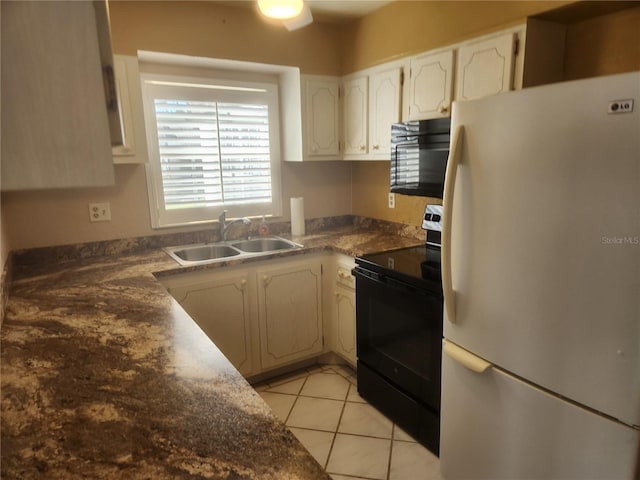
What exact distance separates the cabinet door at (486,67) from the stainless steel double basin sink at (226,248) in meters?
1.36

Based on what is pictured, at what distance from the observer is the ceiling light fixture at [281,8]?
1.49 meters

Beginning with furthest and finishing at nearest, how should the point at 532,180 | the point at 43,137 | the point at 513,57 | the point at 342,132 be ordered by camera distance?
1. the point at 342,132
2. the point at 513,57
3. the point at 532,180
4. the point at 43,137

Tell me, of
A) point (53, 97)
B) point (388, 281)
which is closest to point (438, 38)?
point (388, 281)

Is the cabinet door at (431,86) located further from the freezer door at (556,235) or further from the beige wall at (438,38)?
the freezer door at (556,235)

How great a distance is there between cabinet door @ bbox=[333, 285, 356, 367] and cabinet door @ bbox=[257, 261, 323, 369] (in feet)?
0.40

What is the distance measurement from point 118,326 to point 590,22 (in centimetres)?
235

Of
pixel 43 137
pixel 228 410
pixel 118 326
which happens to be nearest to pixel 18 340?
pixel 118 326

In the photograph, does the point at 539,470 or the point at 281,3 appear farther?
the point at 281,3

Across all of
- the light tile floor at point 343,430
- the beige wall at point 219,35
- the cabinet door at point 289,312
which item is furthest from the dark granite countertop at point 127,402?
the beige wall at point 219,35

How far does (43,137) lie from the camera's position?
1.43ft

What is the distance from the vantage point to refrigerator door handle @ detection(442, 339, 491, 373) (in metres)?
1.44

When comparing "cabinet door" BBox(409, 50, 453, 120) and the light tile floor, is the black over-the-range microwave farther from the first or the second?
the light tile floor

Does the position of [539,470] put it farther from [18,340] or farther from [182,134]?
[182,134]

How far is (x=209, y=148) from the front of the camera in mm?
2717
